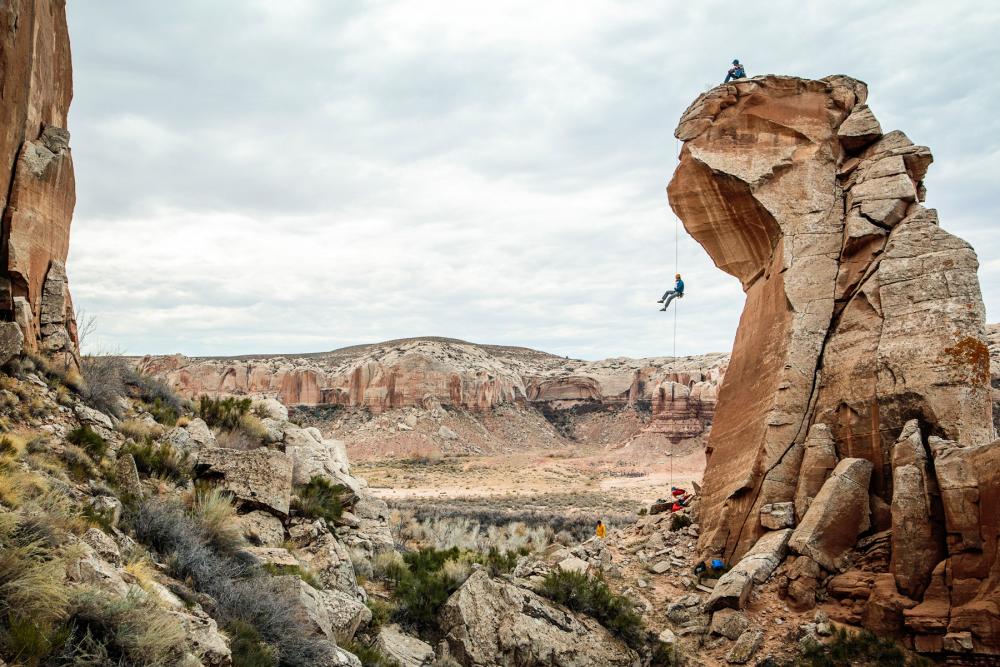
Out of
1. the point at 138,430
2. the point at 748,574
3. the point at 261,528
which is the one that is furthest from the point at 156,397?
the point at 748,574

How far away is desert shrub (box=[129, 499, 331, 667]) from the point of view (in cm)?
590

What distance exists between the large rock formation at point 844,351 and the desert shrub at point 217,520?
811cm

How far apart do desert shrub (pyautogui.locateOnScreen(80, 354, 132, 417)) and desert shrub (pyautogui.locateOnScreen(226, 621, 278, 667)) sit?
195 inches

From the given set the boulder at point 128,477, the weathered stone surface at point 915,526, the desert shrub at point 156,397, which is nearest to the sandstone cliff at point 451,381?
the weathered stone surface at point 915,526

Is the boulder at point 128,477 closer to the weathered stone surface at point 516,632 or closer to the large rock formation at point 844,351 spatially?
the weathered stone surface at point 516,632

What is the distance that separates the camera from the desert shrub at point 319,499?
980cm

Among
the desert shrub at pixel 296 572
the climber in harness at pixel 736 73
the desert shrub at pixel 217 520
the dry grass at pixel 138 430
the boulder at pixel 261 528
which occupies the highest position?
the climber in harness at pixel 736 73

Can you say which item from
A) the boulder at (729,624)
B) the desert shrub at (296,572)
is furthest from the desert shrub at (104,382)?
the boulder at (729,624)

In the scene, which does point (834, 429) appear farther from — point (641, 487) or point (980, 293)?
point (641, 487)

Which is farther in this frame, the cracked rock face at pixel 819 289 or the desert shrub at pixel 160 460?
the cracked rock face at pixel 819 289

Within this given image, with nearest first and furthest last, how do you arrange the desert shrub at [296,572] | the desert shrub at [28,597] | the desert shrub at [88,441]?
the desert shrub at [28,597] → the desert shrub at [296,572] → the desert shrub at [88,441]

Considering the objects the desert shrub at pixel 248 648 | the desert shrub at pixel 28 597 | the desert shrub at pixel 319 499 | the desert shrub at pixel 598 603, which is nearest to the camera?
the desert shrub at pixel 28 597

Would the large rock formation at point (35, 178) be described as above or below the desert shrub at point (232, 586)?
above

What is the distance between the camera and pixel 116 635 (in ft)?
13.9
